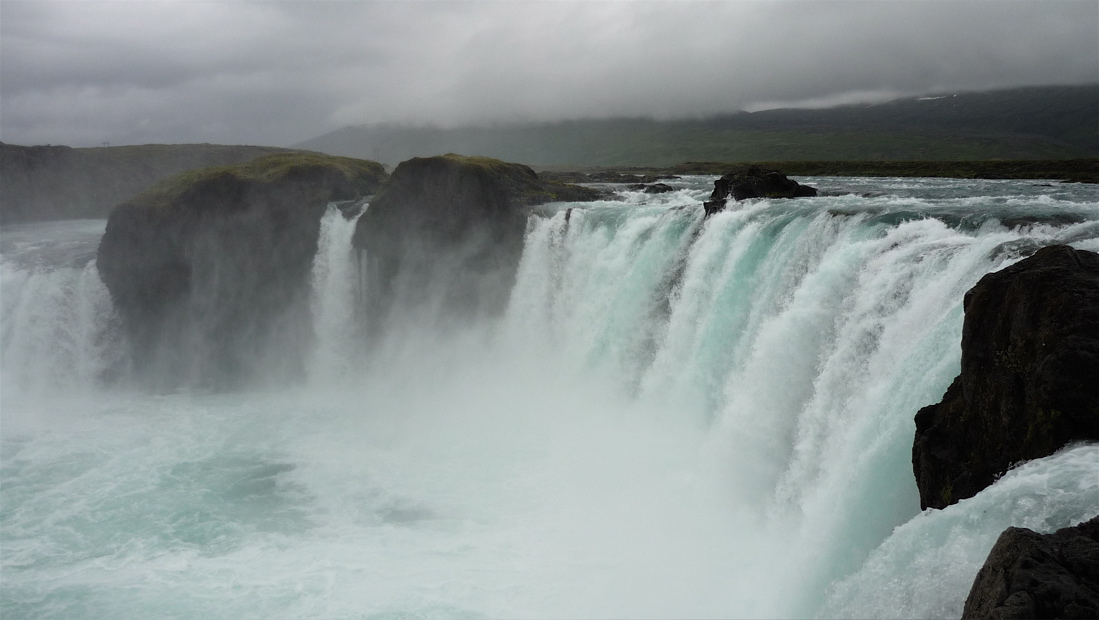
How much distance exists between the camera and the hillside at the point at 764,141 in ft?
433

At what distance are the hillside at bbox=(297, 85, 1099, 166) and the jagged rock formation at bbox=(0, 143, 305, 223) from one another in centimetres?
7124

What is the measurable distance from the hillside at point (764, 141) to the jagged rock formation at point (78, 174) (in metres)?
71.2

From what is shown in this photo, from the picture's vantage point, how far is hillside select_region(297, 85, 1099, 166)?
132 metres

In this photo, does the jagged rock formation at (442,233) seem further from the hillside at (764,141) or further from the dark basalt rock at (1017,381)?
the hillside at (764,141)

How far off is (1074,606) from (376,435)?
21378 millimetres

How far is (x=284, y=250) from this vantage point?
32750 mm

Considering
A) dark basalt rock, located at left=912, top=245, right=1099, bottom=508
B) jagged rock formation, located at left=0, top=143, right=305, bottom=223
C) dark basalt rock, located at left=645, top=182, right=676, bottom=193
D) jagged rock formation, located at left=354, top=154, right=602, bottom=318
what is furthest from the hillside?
dark basalt rock, located at left=912, top=245, right=1099, bottom=508

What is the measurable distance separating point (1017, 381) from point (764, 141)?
15906 centimetres

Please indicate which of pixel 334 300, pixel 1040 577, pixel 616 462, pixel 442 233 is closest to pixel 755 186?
pixel 616 462

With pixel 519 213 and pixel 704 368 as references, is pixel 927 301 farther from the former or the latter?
pixel 519 213

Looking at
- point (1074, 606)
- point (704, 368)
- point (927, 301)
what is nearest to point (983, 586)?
point (1074, 606)

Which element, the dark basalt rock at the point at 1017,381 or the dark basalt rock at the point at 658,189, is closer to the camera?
the dark basalt rock at the point at 1017,381

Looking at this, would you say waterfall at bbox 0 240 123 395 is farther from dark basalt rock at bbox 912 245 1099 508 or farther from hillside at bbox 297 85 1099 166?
hillside at bbox 297 85 1099 166

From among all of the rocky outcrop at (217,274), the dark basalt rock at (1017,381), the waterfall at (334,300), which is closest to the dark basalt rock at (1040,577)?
the dark basalt rock at (1017,381)
